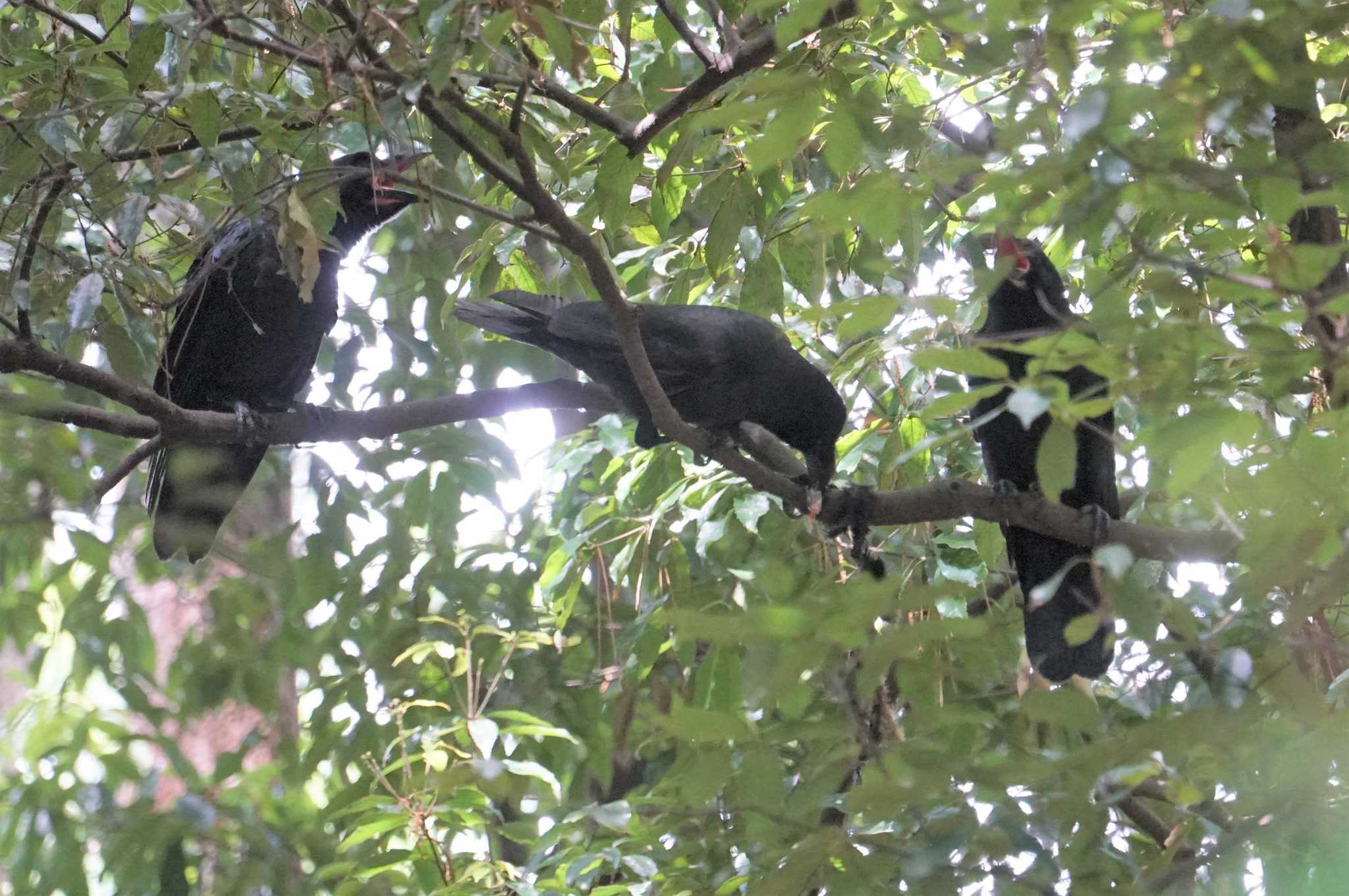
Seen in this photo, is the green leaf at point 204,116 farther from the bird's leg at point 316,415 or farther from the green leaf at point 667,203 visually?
the green leaf at point 667,203

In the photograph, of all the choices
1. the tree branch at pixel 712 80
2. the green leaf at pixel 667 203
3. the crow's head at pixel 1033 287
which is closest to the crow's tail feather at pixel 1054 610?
the crow's head at pixel 1033 287

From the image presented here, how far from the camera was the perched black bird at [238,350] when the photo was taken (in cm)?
330

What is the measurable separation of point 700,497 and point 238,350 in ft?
5.11

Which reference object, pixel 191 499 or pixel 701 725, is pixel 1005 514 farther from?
pixel 191 499

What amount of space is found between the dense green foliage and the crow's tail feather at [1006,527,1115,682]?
142 millimetres

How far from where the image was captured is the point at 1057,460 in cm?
138

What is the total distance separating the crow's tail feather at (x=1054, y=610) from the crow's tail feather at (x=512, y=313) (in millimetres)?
1393

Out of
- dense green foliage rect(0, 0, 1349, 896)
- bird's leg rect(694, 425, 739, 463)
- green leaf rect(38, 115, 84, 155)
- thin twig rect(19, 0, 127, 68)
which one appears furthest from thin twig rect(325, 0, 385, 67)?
bird's leg rect(694, 425, 739, 463)

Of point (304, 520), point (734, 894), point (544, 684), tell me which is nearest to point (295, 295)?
point (304, 520)

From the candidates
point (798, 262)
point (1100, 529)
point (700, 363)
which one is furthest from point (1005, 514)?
point (700, 363)

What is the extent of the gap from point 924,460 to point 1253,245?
0.92 meters

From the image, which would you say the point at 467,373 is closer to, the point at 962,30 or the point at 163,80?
the point at 163,80

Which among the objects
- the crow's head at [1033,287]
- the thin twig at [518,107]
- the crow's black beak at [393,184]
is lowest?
the crow's head at [1033,287]

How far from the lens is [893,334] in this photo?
254 cm
